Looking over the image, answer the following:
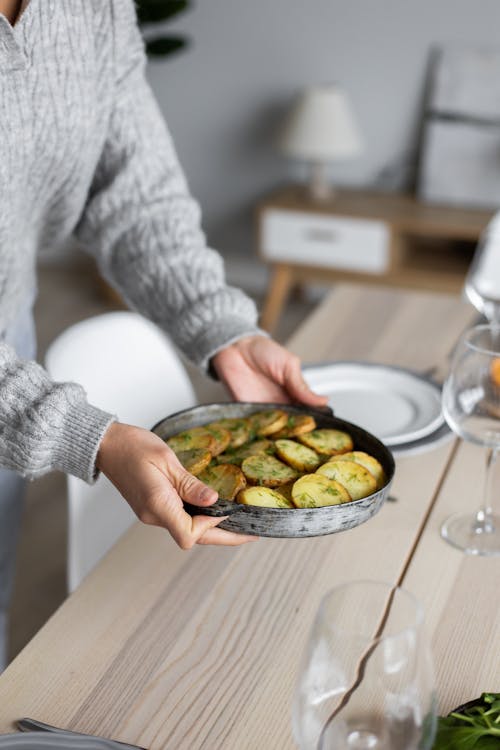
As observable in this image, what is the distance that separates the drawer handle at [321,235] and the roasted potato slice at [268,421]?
2727mm

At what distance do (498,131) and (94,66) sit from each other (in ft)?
9.48

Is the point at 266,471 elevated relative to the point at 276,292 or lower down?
elevated

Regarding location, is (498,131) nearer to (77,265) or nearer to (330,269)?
(330,269)

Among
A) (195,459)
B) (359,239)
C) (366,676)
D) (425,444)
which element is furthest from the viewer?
(359,239)

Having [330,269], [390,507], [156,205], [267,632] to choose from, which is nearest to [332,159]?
[330,269]

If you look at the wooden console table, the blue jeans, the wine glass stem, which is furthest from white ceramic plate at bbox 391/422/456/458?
the wooden console table

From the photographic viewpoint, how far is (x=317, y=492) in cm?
90

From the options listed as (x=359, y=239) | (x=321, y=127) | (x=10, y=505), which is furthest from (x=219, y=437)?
(x=321, y=127)

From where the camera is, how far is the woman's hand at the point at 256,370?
119 cm

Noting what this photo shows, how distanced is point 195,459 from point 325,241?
9.51 feet

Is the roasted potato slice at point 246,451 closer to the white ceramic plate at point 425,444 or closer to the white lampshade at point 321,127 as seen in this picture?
the white ceramic plate at point 425,444

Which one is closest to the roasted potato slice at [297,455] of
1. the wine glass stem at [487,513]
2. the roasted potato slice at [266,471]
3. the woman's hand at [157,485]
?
the roasted potato slice at [266,471]

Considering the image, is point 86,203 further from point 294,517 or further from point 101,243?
point 294,517

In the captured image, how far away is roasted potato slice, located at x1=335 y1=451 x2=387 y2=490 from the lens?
3.16 feet
